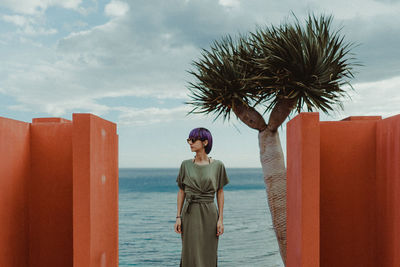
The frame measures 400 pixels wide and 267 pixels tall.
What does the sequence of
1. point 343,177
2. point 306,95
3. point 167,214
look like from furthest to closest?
point 167,214
point 306,95
point 343,177

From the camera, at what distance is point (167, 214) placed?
92.5 feet

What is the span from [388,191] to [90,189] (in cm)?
296

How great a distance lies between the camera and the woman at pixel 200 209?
13.6 feet

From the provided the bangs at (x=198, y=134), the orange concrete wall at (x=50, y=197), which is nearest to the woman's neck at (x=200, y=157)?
the bangs at (x=198, y=134)

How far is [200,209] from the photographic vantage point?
13.6ft

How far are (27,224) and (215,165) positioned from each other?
2.26 metres

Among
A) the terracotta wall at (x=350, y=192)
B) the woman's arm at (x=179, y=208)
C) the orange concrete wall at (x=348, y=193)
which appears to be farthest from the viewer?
the woman's arm at (x=179, y=208)

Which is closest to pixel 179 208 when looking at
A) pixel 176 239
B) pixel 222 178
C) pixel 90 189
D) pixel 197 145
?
pixel 222 178

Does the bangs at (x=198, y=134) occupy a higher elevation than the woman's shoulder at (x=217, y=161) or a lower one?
higher

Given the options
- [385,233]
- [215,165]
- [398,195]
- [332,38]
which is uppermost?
[332,38]

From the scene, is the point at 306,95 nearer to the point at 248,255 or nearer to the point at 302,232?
the point at 302,232

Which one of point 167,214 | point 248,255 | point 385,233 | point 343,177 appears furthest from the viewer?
point 167,214

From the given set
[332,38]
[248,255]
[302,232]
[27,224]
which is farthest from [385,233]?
[248,255]

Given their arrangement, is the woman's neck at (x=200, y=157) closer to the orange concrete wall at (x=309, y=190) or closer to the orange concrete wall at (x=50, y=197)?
the orange concrete wall at (x=309, y=190)
